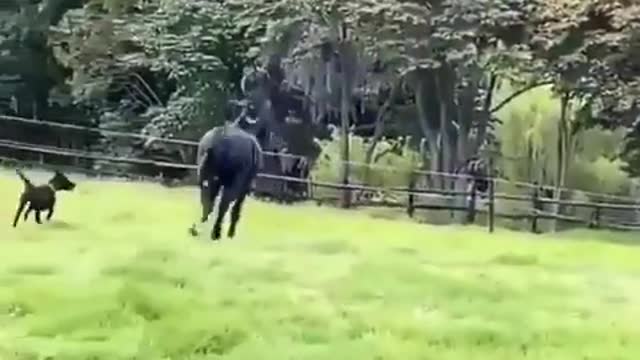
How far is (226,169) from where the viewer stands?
9039 mm

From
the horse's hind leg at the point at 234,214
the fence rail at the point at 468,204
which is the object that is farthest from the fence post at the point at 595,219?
the horse's hind leg at the point at 234,214

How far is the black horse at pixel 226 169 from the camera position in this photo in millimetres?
9000

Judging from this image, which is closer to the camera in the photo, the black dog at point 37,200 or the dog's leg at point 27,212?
the black dog at point 37,200

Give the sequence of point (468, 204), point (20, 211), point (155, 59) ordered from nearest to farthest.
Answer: point (20, 211)
point (468, 204)
point (155, 59)

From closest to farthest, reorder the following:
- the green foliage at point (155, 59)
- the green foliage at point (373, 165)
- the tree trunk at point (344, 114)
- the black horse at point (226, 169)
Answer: the black horse at point (226, 169) → the tree trunk at point (344, 114) → the green foliage at point (155, 59) → the green foliage at point (373, 165)

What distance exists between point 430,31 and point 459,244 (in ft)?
20.0

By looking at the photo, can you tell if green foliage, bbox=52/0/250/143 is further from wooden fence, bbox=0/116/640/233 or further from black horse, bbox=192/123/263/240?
black horse, bbox=192/123/263/240

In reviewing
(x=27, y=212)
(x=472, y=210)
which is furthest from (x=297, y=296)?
(x=472, y=210)

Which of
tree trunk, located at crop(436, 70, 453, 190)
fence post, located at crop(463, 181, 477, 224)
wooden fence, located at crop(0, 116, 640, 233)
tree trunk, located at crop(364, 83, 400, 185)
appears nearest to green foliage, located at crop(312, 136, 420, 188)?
tree trunk, located at crop(364, 83, 400, 185)

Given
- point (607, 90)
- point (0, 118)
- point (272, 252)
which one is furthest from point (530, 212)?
point (0, 118)

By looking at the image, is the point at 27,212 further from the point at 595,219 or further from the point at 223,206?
the point at 595,219

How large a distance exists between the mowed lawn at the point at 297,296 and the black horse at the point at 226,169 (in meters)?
0.27

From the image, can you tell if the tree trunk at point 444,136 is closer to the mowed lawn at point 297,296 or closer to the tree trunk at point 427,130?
the tree trunk at point 427,130

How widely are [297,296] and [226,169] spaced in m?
2.68
